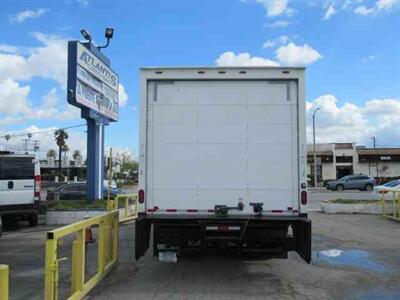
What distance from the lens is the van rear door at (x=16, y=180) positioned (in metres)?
16.2

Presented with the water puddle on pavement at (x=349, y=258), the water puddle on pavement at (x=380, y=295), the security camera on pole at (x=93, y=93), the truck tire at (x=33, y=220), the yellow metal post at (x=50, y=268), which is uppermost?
the security camera on pole at (x=93, y=93)

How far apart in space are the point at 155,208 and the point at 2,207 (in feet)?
29.9

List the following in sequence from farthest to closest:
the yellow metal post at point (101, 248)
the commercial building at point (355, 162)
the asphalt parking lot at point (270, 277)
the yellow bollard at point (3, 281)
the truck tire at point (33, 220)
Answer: the commercial building at point (355, 162), the truck tire at point (33, 220), the yellow metal post at point (101, 248), the asphalt parking lot at point (270, 277), the yellow bollard at point (3, 281)

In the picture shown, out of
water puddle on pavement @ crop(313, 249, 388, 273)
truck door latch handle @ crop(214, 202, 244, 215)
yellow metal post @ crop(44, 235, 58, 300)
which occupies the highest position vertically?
truck door latch handle @ crop(214, 202, 244, 215)

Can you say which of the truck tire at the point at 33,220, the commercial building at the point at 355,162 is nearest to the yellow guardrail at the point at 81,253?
the truck tire at the point at 33,220

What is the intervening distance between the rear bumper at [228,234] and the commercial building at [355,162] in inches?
2794

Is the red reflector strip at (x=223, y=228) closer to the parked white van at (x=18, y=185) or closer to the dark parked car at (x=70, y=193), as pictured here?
the parked white van at (x=18, y=185)

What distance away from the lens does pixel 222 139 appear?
8.93m

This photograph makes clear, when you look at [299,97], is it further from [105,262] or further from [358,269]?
[105,262]

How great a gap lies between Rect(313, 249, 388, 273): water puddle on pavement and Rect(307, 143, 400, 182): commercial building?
222ft

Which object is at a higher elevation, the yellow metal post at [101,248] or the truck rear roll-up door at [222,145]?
the truck rear roll-up door at [222,145]

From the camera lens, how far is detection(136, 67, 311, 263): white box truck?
8.74 m

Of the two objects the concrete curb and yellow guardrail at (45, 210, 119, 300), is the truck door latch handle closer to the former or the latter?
yellow guardrail at (45, 210, 119, 300)

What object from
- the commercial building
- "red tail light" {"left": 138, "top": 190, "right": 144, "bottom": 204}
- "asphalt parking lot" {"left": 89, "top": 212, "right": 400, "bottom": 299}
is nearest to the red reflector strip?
"asphalt parking lot" {"left": 89, "top": 212, "right": 400, "bottom": 299}
